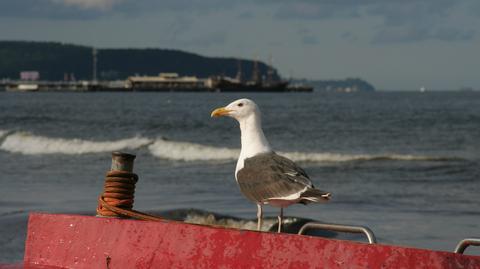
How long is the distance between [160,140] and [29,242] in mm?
33428

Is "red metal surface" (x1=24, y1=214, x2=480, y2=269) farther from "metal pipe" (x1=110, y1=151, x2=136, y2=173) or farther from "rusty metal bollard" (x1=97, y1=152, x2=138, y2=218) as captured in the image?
"metal pipe" (x1=110, y1=151, x2=136, y2=173)

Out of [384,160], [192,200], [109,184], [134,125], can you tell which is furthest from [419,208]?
[134,125]

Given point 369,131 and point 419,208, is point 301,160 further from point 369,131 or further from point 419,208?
point 369,131

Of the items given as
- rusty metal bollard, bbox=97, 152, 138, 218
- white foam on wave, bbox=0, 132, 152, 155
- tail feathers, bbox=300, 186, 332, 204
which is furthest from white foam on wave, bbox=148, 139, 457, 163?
tail feathers, bbox=300, 186, 332, 204

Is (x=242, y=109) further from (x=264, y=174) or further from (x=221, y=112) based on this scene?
(x=264, y=174)

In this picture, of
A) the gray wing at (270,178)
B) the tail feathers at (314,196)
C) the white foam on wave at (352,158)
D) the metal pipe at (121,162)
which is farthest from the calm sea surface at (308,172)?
the tail feathers at (314,196)

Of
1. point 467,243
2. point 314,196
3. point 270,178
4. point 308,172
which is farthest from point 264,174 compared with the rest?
point 308,172

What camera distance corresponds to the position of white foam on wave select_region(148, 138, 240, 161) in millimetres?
32031

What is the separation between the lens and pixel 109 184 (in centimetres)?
583

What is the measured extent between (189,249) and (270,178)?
0.65 meters

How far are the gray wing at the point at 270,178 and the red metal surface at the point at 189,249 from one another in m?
0.54

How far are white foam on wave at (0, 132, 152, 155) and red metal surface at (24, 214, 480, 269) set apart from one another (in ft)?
94.2

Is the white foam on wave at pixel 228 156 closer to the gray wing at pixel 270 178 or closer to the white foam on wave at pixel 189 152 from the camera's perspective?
the white foam on wave at pixel 189 152

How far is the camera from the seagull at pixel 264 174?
543 cm
